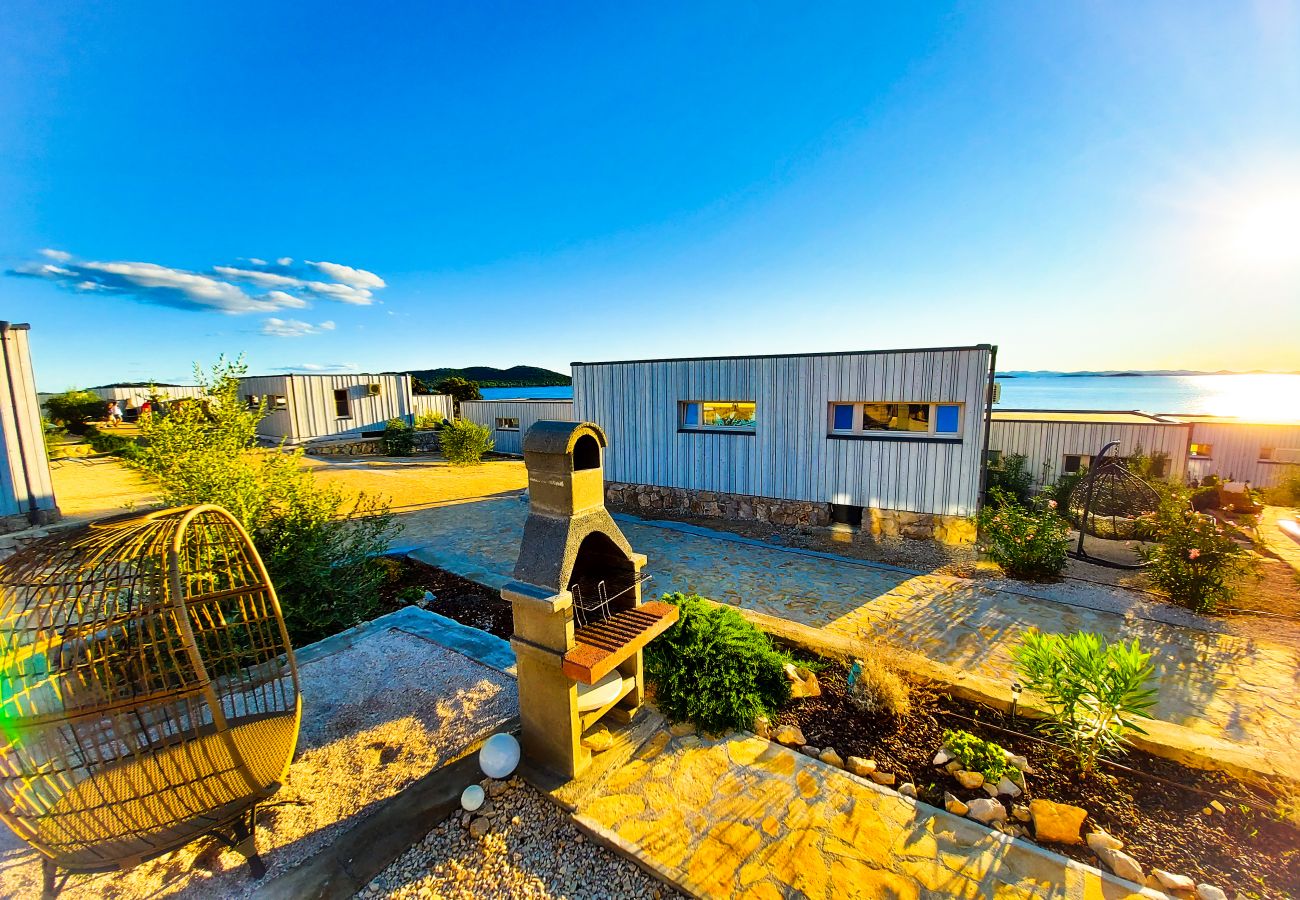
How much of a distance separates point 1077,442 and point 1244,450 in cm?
499

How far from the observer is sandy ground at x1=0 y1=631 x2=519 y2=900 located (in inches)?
100

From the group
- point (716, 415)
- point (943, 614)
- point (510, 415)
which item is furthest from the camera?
point (510, 415)

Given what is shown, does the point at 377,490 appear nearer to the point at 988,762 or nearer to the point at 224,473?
the point at 224,473

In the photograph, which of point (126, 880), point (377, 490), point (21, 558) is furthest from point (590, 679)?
point (377, 490)

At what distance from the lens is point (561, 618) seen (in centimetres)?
298

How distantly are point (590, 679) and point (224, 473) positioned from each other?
15.6ft

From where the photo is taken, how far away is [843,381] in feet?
28.6

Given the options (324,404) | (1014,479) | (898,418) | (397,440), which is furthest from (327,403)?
(1014,479)

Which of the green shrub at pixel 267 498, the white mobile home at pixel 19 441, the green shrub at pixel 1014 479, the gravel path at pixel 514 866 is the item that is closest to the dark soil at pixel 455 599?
the green shrub at pixel 267 498

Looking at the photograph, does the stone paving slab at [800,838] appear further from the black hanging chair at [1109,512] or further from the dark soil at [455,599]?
the black hanging chair at [1109,512]

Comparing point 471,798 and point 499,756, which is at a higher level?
point 499,756

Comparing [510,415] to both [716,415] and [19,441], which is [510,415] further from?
[19,441]

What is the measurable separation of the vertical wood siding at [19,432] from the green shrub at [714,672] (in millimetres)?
11502

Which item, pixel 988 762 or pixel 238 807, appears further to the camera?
pixel 988 762
